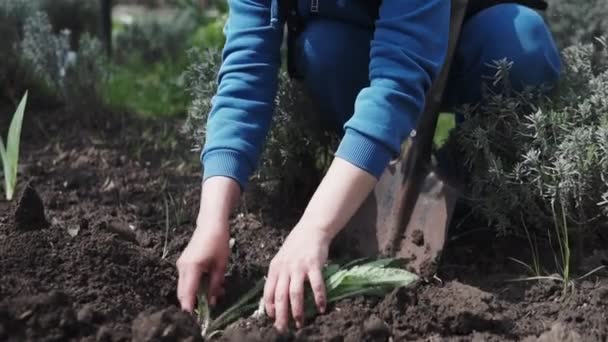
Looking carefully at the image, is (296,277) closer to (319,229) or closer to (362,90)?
(319,229)

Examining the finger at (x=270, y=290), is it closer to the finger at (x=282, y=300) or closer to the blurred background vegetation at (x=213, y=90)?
the finger at (x=282, y=300)

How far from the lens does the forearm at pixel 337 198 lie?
6.30 ft

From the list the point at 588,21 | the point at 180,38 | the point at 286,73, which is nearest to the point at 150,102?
the point at 180,38

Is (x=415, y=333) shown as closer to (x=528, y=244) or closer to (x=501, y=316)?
(x=501, y=316)

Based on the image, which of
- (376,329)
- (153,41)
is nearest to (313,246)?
(376,329)

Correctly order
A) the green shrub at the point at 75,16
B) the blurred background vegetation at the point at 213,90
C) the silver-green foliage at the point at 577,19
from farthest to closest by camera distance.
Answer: the green shrub at the point at 75,16
the silver-green foliage at the point at 577,19
the blurred background vegetation at the point at 213,90

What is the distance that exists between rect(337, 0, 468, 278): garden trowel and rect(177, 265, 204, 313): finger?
2.07 ft

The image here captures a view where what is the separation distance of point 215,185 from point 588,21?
2548 millimetres

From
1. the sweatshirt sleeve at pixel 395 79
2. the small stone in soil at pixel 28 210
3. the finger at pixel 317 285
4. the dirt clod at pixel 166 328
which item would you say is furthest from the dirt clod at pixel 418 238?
the small stone in soil at pixel 28 210

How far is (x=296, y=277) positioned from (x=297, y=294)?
0.04 meters

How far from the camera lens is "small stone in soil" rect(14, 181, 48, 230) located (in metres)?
2.18

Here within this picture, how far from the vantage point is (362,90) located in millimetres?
2113

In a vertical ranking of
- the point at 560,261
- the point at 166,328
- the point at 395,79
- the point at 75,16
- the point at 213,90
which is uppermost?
the point at 395,79

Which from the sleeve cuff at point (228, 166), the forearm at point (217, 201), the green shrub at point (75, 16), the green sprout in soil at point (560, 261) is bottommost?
the green shrub at point (75, 16)
